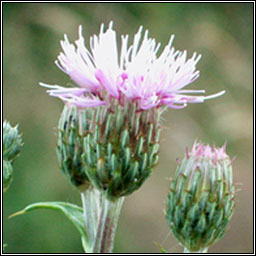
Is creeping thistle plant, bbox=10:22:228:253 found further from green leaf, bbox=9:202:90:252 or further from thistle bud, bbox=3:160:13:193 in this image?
thistle bud, bbox=3:160:13:193

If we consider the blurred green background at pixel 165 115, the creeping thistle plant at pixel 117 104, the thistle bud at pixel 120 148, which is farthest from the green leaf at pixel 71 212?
the blurred green background at pixel 165 115

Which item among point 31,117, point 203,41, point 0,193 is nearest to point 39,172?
point 31,117

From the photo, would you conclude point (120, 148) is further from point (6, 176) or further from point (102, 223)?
point (6, 176)

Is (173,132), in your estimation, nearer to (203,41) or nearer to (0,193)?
(203,41)

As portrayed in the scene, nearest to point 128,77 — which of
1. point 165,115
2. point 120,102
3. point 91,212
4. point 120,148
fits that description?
point 120,102

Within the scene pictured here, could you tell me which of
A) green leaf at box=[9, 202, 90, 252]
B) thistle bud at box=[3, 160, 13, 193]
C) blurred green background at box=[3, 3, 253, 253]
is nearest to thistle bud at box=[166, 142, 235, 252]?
green leaf at box=[9, 202, 90, 252]

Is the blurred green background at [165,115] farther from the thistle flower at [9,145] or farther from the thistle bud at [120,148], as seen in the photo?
the thistle bud at [120,148]
